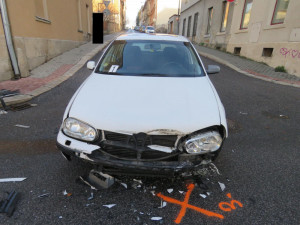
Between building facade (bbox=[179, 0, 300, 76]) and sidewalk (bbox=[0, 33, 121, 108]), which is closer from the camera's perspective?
sidewalk (bbox=[0, 33, 121, 108])

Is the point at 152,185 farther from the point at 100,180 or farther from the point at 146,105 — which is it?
the point at 146,105

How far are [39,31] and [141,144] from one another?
8242mm

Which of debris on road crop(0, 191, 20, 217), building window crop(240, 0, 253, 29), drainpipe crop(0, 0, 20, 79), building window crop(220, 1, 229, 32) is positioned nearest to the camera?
debris on road crop(0, 191, 20, 217)

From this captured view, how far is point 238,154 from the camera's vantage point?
10.2 ft

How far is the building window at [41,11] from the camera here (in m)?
8.26

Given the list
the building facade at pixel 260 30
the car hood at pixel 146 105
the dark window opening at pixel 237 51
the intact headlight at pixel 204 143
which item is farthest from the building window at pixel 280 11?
the intact headlight at pixel 204 143

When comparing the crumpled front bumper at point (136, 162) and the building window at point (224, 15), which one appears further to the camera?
the building window at point (224, 15)

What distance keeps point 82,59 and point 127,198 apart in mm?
8520

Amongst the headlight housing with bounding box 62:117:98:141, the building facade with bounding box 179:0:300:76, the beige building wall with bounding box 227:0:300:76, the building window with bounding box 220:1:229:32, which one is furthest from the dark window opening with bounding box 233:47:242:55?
the headlight housing with bounding box 62:117:98:141

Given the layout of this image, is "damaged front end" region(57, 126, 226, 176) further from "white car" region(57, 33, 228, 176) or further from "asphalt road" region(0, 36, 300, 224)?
"asphalt road" region(0, 36, 300, 224)

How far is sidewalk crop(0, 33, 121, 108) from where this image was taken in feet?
17.7

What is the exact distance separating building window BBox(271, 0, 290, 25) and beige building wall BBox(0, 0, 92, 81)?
1045 cm

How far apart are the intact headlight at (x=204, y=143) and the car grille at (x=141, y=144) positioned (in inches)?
6.3

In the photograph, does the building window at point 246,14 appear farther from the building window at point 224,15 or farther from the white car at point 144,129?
the white car at point 144,129
